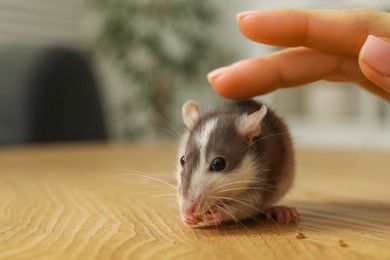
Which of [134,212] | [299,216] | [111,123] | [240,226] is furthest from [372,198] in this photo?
[111,123]

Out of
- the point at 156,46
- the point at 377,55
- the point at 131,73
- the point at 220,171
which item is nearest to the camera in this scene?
the point at 377,55

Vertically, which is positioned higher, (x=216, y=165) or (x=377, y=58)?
(x=377, y=58)

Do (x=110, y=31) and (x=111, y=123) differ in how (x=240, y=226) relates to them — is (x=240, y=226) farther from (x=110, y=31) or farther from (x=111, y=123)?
(x=111, y=123)

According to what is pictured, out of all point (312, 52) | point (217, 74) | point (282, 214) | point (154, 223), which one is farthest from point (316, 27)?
point (154, 223)

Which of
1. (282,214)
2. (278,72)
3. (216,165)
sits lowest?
(282,214)

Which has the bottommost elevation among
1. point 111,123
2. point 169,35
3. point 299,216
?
point 111,123

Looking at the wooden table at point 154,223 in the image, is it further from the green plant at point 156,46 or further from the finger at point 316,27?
the green plant at point 156,46

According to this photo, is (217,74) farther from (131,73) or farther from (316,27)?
(131,73)
